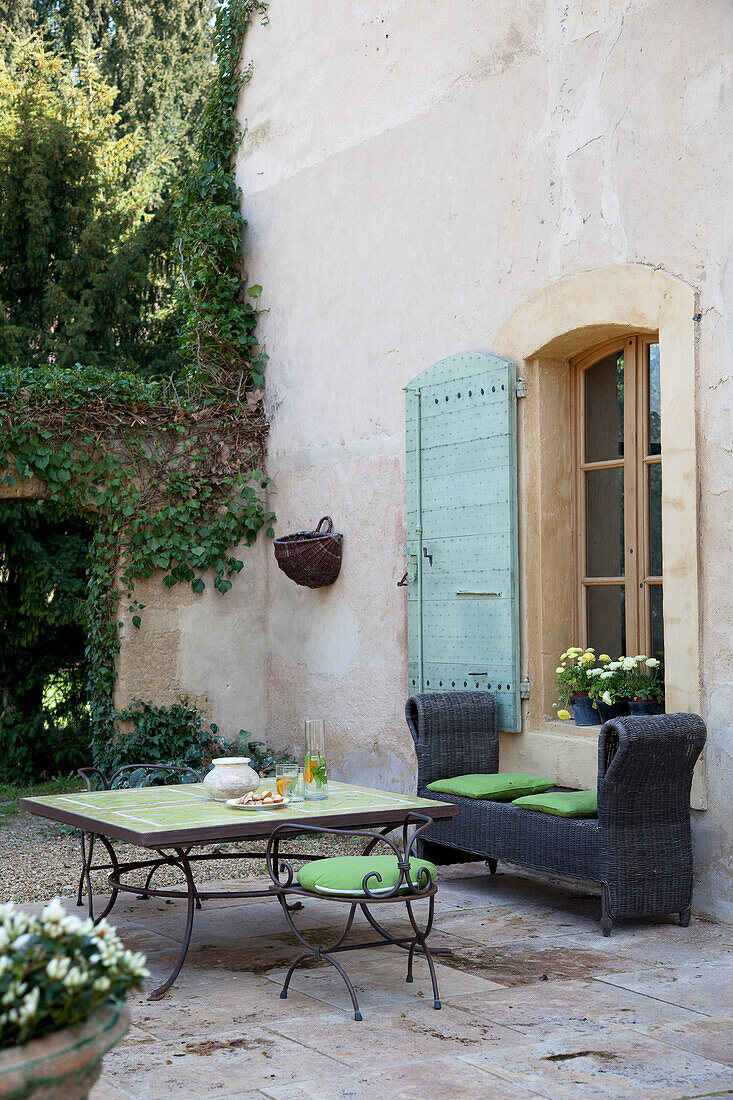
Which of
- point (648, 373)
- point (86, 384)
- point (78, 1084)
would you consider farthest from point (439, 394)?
point (78, 1084)

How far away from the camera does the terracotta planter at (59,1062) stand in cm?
168

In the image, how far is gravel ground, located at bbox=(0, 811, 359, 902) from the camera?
17.9 ft

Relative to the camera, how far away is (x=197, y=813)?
13.4 feet

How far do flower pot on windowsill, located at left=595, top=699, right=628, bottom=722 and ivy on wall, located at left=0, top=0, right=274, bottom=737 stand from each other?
3208mm

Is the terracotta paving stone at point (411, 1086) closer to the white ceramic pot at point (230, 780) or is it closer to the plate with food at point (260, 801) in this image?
the plate with food at point (260, 801)

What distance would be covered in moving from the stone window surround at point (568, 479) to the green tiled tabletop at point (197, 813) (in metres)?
1.24

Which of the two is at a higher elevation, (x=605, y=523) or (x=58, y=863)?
(x=605, y=523)

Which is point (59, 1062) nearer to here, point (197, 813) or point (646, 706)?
point (197, 813)

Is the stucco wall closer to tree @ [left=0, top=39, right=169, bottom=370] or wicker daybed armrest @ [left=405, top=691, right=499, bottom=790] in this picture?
wicker daybed armrest @ [left=405, top=691, right=499, bottom=790]

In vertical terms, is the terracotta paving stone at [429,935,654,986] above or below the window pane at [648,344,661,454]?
below

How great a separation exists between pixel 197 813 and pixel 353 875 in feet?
2.31

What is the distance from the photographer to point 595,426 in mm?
5715

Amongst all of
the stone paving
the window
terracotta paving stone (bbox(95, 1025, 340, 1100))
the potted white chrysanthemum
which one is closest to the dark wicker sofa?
the stone paving

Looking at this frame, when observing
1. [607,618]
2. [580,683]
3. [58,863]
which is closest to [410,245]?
[607,618]
